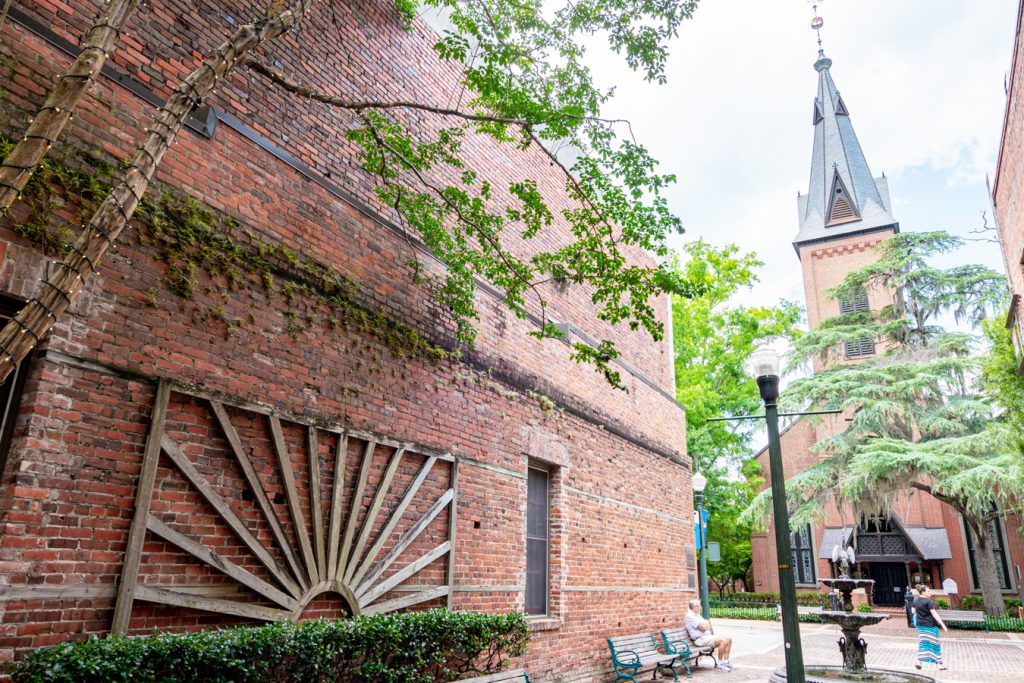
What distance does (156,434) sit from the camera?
495 centimetres

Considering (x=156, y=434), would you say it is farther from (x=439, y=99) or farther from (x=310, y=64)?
(x=439, y=99)

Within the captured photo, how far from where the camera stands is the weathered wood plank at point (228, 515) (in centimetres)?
507

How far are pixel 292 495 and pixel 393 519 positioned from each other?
4.50 feet

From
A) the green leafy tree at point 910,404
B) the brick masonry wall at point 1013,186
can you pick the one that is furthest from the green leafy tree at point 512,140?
the green leafy tree at point 910,404

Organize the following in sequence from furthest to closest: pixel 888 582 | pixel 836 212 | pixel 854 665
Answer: pixel 836 212
pixel 888 582
pixel 854 665

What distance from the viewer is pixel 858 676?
9070 mm

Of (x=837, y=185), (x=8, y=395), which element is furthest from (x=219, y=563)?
(x=837, y=185)

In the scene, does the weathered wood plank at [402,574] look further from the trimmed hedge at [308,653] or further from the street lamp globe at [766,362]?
the street lamp globe at [766,362]

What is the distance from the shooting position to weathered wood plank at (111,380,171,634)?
4.56 meters

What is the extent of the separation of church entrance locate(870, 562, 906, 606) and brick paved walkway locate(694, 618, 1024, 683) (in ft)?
28.1

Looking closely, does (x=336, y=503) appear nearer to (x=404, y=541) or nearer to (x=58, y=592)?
(x=404, y=541)

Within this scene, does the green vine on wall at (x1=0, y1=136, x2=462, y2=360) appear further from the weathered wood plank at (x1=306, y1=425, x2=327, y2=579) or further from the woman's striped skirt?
the woman's striped skirt

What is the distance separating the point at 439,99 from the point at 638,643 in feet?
30.6

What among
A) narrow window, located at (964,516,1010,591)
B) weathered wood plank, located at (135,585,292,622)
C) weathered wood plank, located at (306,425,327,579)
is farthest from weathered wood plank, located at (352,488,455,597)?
narrow window, located at (964,516,1010,591)
